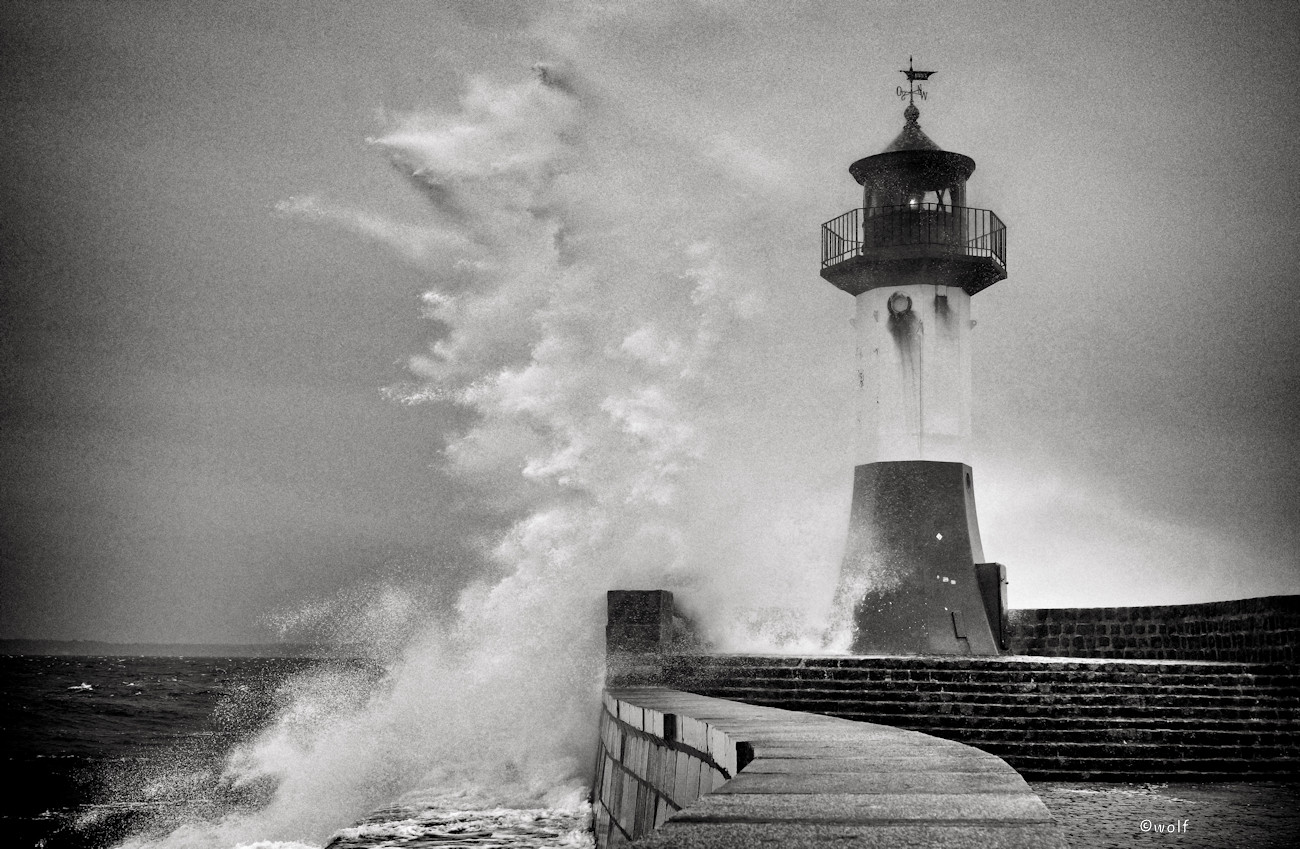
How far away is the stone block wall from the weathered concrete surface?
743 cm

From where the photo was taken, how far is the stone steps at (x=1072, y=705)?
10.0m

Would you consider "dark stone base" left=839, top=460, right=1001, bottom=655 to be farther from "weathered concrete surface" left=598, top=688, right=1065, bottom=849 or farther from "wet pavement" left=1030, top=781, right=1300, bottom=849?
"weathered concrete surface" left=598, top=688, right=1065, bottom=849

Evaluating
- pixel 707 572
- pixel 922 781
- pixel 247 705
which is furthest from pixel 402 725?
pixel 247 705

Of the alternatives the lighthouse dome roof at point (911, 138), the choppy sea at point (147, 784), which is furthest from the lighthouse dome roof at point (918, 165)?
the choppy sea at point (147, 784)

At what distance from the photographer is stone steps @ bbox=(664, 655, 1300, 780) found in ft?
32.9

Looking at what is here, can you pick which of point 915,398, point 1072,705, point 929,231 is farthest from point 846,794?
point 929,231

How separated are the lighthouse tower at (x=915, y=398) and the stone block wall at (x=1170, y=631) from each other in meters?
0.66

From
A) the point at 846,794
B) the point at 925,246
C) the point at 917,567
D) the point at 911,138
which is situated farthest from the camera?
the point at 911,138

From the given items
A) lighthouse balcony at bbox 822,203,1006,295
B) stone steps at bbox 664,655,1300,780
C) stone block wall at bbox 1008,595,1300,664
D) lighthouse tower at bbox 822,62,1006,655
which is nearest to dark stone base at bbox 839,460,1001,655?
lighthouse tower at bbox 822,62,1006,655

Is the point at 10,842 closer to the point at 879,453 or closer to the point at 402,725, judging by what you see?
the point at 402,725

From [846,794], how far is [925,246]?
14.8 metres

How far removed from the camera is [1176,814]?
768 cm

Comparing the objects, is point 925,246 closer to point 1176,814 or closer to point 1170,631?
point 1170,631

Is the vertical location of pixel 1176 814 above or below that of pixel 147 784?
above
